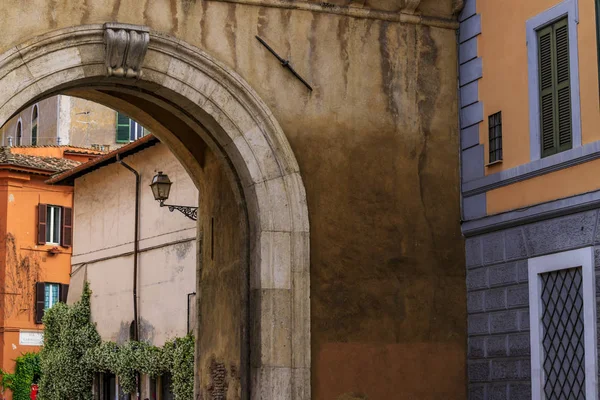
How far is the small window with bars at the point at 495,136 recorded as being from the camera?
39.6ft

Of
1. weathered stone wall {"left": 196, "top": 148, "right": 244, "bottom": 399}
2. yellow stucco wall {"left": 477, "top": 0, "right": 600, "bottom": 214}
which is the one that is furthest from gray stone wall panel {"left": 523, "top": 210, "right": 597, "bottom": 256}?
weathered stone wall {"left": 196, "top": 148, "right": 244, "bottom": 399}

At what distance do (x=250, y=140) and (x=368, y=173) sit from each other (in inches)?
49.7

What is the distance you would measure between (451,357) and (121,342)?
13.7 m

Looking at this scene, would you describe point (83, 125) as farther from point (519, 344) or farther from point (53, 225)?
point (519, 344)

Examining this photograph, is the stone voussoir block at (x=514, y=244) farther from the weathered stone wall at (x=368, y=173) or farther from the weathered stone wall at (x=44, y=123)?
the weathered stone wall at (x=44, y=123)

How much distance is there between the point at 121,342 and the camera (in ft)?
81.9

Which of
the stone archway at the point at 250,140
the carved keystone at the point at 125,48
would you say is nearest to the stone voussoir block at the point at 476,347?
the stone archway at the point at 250,140

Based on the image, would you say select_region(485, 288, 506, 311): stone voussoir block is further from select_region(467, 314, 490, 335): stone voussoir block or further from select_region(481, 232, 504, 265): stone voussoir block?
select_region(481, 232, 504, 265): stone voussoir block

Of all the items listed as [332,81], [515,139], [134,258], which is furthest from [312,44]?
[134,258]

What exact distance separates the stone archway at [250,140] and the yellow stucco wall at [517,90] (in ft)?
6.62

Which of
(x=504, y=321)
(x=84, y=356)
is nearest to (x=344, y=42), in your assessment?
(x=504, y=321)

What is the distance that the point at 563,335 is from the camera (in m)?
10.9

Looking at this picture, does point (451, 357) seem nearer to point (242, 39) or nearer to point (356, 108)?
point (356, 108)

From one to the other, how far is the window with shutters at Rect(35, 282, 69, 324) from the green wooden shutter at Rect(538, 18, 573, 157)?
25204 mm
